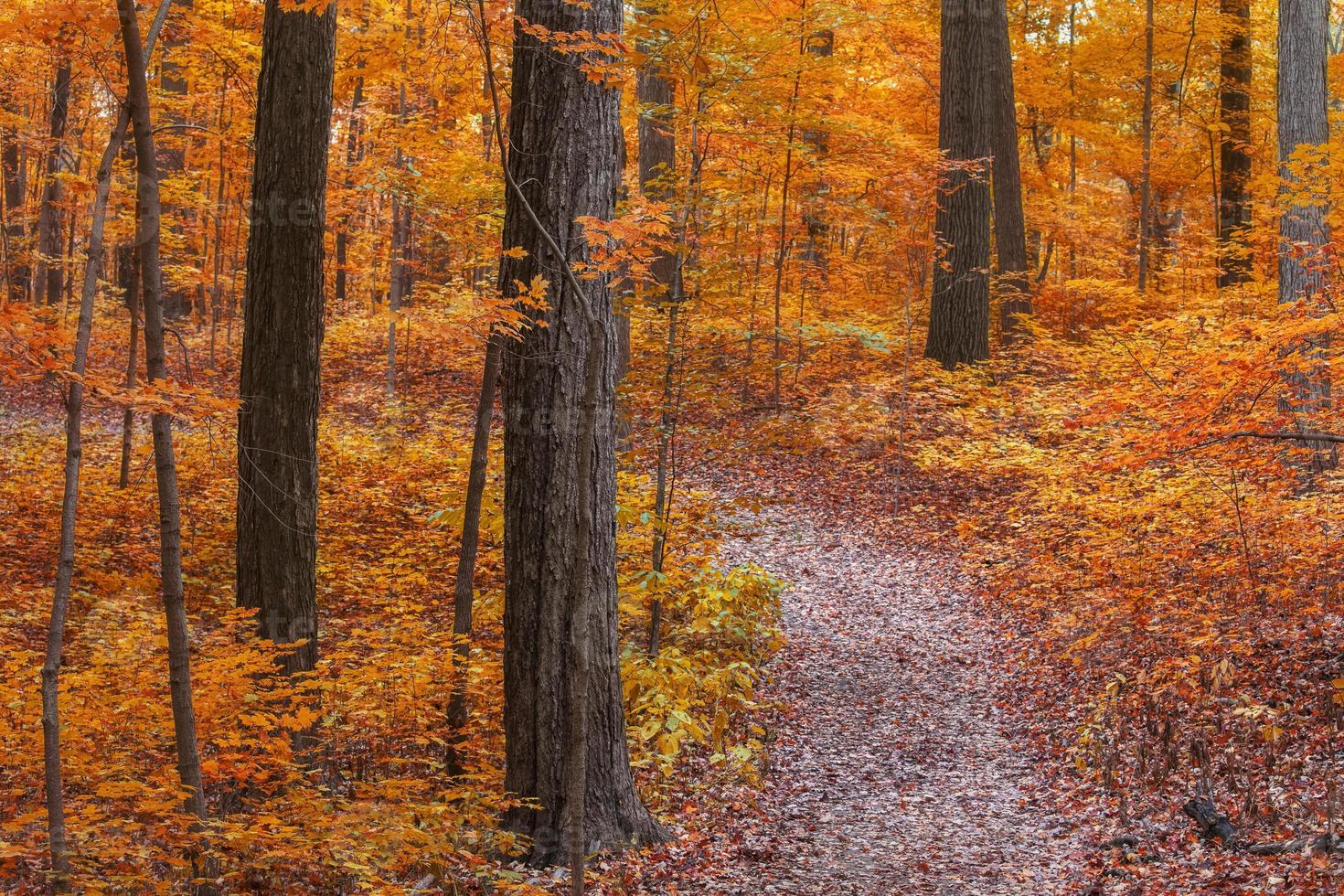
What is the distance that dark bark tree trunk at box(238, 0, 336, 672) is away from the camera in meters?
5.88

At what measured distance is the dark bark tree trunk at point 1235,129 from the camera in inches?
678

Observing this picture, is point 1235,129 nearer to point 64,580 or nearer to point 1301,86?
point 1301,86

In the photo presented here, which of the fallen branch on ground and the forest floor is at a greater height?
the fallen branch on ground

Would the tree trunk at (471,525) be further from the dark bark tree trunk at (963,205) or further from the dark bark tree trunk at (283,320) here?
the dark bark tree trunk at (963,205)

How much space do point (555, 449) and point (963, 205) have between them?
11967 mm

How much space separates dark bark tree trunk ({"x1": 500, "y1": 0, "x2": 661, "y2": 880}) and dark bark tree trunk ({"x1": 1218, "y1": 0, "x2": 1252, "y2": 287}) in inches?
639

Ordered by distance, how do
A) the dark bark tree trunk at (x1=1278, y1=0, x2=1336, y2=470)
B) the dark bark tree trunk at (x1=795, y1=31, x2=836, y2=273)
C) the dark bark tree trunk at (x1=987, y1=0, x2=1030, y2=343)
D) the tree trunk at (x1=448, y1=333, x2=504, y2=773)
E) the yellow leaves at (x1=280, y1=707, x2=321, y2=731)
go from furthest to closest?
the dark bark tree trunk at (x1=987, y1=0, x2=1030, y2=343)
the dark bark tree trunk at (x1=795, y1=31, x2=836, y2=273)
the dark bark tree trunk at (x1=1278, y1=0, x2=1336, y2=470)
the tree trunk at (x1=448, y1=333, x2=504, y2=773)
the yellow leaves at (x1=280, y1=707, x2=321, y2=731)

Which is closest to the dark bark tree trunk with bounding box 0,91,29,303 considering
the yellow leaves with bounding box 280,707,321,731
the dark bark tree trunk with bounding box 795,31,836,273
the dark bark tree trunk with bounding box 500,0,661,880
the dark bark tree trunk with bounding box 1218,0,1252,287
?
the dark bark tree trunk with bounding box 795,31,836,273

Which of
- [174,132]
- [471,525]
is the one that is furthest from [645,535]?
[174,132]

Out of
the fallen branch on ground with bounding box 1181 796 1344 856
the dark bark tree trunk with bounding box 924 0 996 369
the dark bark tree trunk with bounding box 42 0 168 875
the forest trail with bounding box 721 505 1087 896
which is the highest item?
the dark bark tree trunk with bounding box 924 0 996 369

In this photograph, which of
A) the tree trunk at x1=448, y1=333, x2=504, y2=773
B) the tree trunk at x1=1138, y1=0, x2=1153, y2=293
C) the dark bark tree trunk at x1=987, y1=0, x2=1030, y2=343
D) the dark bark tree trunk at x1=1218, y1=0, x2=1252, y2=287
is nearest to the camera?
the tree trunk at x1=448, y1=333, x2=504, y2=773

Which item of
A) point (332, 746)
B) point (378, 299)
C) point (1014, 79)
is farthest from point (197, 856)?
point (378, 299)

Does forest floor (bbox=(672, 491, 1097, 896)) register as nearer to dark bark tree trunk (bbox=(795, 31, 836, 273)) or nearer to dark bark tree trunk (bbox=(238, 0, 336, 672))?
dark bark tree trunk (bbox=(238, 0, 336, 672))

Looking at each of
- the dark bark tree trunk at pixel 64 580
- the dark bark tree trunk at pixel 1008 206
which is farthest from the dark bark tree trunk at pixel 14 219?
the dark bark tree trunk at pixel 1008 206
